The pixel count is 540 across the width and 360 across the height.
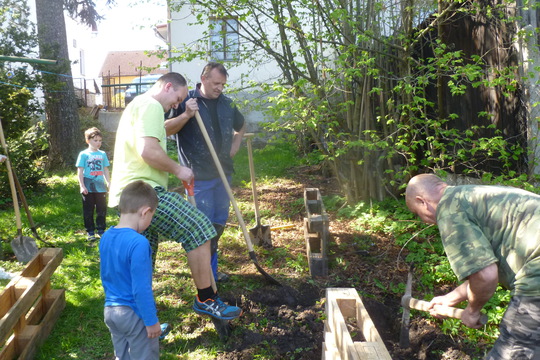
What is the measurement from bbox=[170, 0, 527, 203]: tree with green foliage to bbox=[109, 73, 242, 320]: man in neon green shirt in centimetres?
220

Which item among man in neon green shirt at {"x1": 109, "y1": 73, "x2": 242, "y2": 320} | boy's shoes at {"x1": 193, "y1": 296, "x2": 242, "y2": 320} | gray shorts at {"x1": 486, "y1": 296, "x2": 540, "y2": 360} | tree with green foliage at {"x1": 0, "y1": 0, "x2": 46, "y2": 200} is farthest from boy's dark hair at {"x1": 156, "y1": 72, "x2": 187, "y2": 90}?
tree with green foliage at {"x1": 0, "y1": 0, "x2": 46, "y2": 200}

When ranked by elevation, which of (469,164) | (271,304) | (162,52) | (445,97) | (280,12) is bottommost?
(271,304)

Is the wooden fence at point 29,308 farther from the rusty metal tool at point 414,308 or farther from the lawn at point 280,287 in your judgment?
the rusty metal tool at point 414,308

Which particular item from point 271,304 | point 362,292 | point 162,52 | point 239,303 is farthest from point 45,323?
point 162,52

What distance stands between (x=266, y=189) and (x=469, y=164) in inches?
160

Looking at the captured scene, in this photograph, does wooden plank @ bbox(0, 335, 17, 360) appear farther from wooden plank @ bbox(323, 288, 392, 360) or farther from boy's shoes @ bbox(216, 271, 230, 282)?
wooden plank @ bbox(323, 288, 392, 360)

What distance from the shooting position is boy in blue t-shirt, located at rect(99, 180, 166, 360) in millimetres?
2838

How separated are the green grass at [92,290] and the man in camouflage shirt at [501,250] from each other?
1787 mm

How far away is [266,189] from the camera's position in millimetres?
9070

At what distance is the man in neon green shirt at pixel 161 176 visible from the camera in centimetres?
352

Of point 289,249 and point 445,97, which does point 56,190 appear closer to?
point 289,249

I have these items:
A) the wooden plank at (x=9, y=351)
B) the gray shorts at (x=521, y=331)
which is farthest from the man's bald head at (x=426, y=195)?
the wooden plank at (x=9, y=351)

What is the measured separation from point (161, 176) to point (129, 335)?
3.98ft

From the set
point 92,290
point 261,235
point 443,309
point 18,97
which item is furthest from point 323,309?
point 18,97
